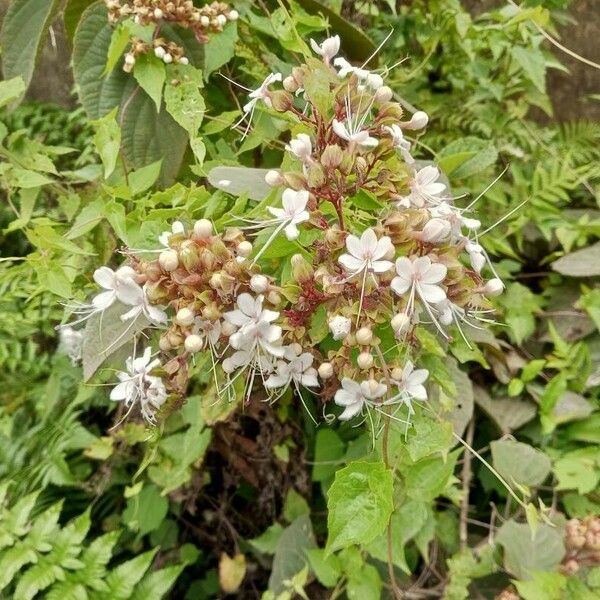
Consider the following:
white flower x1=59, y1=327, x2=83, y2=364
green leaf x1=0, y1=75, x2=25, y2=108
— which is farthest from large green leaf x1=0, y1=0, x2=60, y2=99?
white flower x1=59, y1=327, x2=83, y2=364

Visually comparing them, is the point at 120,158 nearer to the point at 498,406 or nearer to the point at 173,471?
the point at 173,471

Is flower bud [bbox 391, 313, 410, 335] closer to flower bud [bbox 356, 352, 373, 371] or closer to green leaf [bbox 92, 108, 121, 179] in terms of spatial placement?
flower bud [bbox 356, 352, 373, 371]

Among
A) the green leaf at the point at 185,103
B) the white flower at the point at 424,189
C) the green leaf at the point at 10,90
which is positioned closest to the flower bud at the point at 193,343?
the white flower at the point at 424,189

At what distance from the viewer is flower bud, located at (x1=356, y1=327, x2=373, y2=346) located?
0.49 metres

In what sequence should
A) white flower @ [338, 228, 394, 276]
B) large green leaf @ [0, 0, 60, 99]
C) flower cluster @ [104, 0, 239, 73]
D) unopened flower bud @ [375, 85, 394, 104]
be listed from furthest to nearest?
large green leaf @ [0, 0, 60, 99] < flower cluster @ [104, 0, 239, 73] < unopened flower bud @ [375, 85, 394, 104] < white flower @ [338, 228, 394, 276]

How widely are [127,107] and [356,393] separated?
1.69 feet

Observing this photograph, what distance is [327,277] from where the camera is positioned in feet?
1.64

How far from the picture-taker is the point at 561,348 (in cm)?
105

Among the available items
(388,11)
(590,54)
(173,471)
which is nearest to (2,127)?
(173,471)

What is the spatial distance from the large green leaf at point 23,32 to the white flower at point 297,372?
605 mm

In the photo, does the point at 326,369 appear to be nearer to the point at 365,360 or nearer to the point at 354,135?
Answer: the point at 365,360

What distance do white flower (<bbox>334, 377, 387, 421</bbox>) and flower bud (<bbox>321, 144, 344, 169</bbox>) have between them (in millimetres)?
168

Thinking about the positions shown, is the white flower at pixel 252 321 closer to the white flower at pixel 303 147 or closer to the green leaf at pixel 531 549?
the white flower at pixel 303 147

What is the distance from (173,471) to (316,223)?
62 cm
